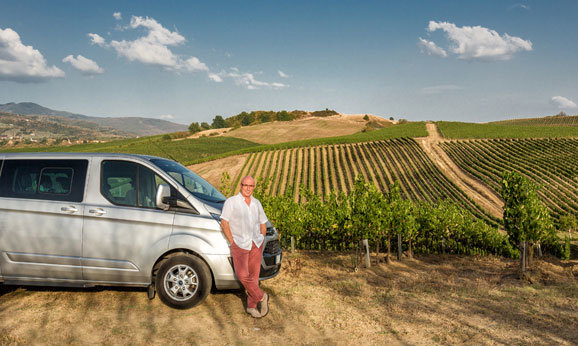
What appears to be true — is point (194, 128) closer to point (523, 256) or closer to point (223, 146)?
point (223, 146)

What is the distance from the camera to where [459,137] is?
191 ft

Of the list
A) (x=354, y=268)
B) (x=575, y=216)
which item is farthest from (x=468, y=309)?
(x=575, y=216)

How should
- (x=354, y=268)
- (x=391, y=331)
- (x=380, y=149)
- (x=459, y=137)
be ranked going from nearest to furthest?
(x=391, y=331), (x=354, y=268), (x=380, y=149), (x=459, y=137)

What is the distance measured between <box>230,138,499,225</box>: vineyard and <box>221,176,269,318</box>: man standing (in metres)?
25.8

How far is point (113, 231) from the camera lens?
18.2ft

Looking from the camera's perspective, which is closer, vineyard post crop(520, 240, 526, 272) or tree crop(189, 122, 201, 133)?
vineyard post crop(520, 240, 526, 272)

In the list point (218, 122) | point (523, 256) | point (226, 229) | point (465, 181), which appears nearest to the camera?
point (226, 229)

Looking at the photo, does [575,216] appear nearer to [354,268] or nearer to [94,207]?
[354,268]

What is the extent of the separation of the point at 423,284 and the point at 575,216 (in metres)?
27.3

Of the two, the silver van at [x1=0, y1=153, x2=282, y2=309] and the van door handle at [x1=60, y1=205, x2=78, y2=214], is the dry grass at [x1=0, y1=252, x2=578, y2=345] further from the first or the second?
the van door handle at [x1=60, y1=205, x2=78, y2=214]

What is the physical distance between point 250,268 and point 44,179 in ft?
11.8

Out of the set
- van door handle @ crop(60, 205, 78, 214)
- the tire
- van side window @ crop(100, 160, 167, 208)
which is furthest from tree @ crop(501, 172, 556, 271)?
van door handle @ crop(60, 205, 78, 214)

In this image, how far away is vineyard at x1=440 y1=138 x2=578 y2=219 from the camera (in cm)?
3183

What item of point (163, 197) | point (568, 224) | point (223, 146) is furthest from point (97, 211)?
point (223, 146)
